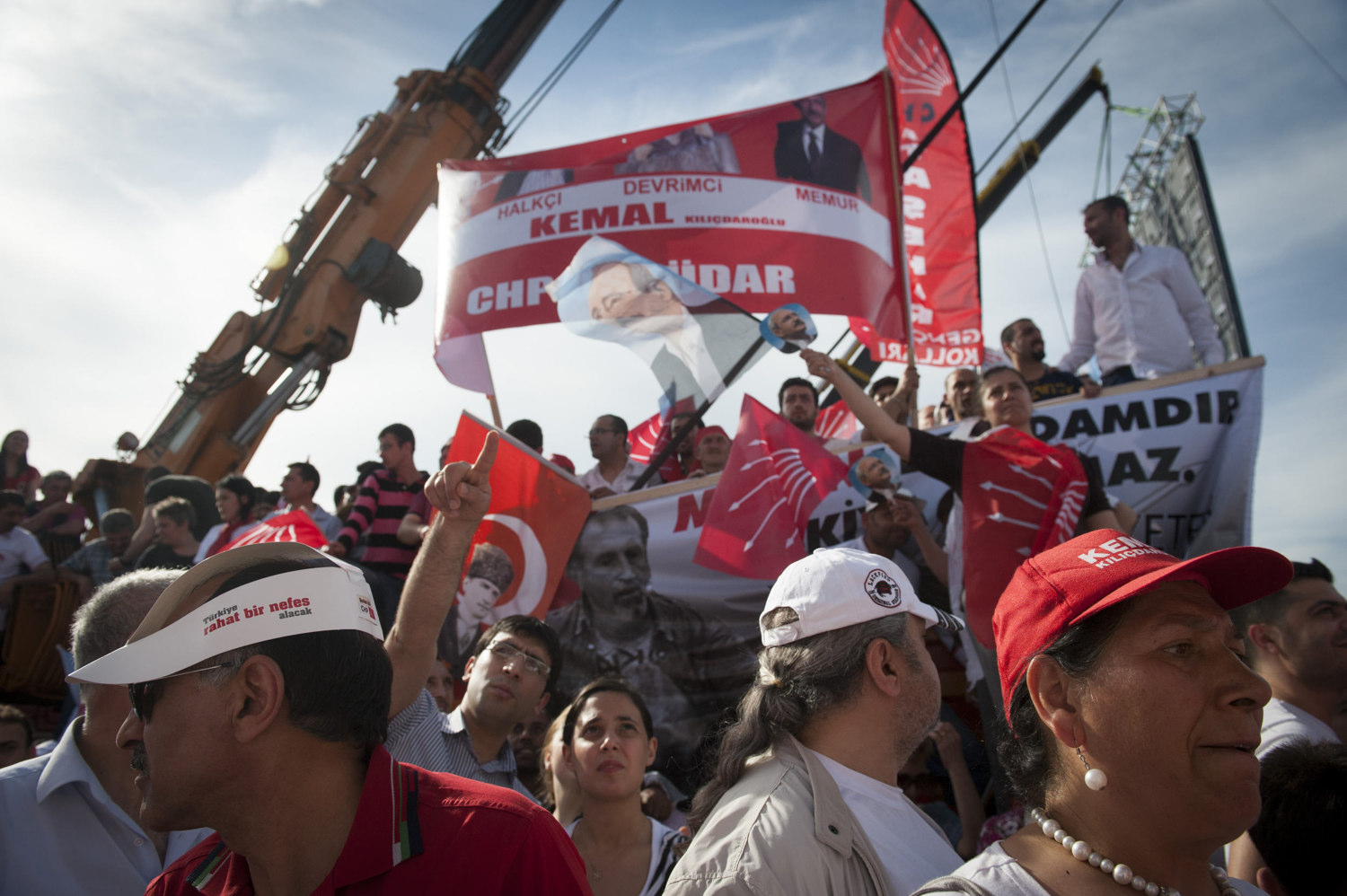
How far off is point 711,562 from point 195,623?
3.13m

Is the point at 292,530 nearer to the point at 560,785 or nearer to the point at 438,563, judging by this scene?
the point at 560,785

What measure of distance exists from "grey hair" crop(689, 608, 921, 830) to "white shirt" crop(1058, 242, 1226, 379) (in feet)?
13.8

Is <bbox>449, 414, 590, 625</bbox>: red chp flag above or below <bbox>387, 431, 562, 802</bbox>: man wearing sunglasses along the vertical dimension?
above

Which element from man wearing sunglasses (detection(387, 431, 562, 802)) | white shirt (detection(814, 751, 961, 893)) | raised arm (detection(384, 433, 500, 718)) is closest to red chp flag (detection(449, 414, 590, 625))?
man wearing sunglasses (detection(387, 431, 562, 802))

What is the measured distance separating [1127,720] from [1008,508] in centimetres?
234

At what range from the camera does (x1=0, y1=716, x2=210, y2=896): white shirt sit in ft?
6.84

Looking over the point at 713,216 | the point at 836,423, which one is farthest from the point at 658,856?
the point at 836,423


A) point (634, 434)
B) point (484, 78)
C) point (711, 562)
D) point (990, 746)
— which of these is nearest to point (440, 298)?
point (634, 434)

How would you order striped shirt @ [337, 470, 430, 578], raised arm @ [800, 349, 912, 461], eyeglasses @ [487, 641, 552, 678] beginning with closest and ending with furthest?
eyeglasses @ [487, 641, 552, 678] < raised arm @ [800, 349, 912, 461] < striped shirt @ [337, 470, 430, 578]

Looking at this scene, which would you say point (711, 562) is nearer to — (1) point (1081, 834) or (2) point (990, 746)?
(2) point (990, 746)

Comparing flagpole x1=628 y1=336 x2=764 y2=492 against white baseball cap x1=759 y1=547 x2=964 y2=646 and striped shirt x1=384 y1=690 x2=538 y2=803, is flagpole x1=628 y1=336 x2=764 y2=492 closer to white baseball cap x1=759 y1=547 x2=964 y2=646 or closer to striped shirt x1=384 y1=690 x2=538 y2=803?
striped shirt x1=384 y1=690 x2=538 y2=803

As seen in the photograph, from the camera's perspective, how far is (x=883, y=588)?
7.16 feet

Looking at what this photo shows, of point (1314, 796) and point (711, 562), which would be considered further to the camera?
point (711, 562)

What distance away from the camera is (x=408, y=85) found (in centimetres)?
1282
